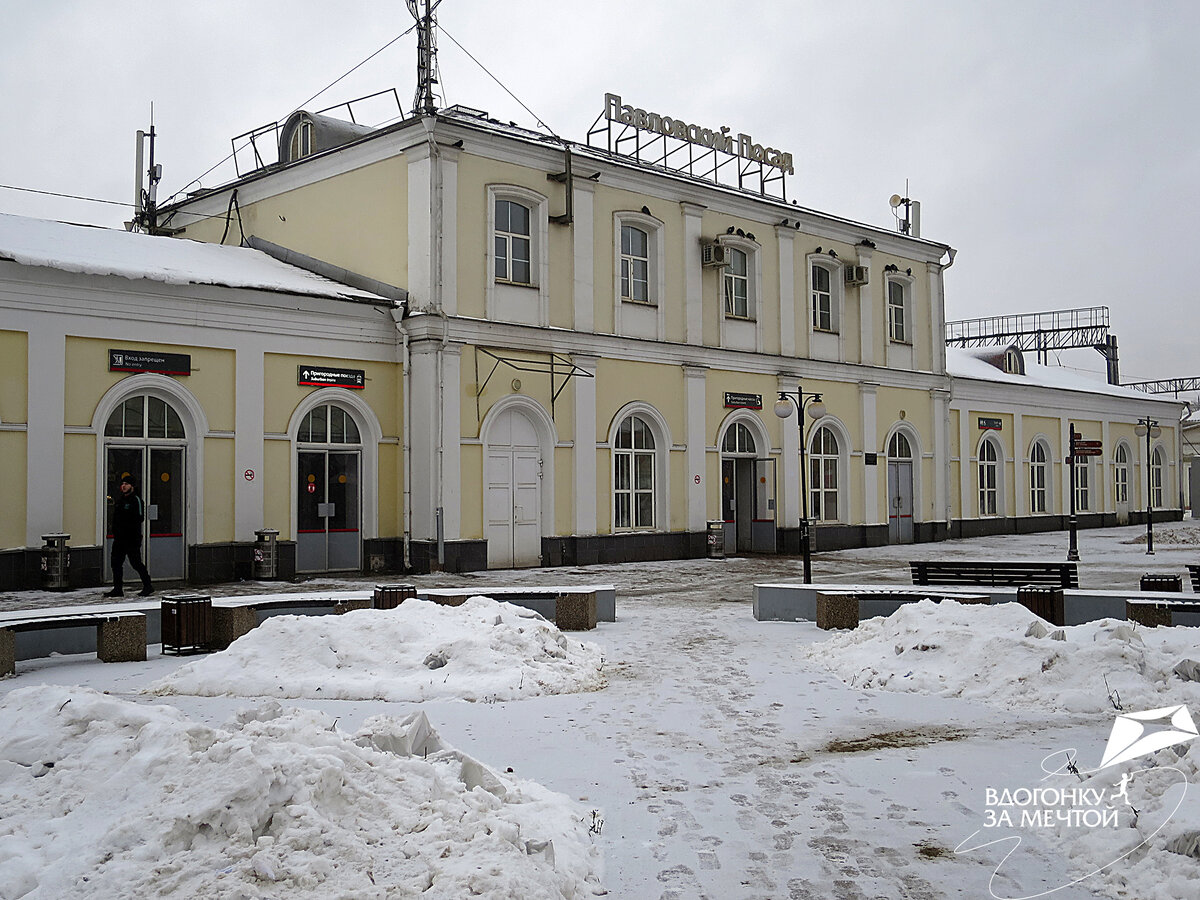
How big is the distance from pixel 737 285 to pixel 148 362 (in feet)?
50.8

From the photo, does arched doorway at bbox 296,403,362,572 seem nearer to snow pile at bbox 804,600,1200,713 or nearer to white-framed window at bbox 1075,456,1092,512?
snow pile at bbox 804,600,1200,713

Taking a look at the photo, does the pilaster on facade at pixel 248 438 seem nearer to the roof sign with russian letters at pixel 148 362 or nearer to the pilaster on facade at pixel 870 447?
the roof sign with russian letters at pixel 148 362

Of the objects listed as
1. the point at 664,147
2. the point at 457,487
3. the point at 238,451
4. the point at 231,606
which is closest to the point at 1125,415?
the point at 664,147

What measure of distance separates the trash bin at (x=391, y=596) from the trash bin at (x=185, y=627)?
2.06 meters

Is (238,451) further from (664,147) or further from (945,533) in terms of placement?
(945,533)

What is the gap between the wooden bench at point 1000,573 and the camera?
14.2m

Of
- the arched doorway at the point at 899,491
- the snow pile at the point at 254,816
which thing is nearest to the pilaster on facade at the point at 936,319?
the arched doorway at the point at 899,491

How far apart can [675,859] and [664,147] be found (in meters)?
24.3

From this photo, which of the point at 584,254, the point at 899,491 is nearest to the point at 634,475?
the point at 584,254

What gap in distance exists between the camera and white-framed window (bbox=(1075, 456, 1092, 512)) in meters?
42.8

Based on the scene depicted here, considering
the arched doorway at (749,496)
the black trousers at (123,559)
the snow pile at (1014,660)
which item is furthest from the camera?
the arched doorway at (749,496)

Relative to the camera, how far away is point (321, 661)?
382 inches

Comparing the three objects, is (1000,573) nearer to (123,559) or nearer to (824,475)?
(123,559)

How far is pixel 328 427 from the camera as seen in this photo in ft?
68.9
